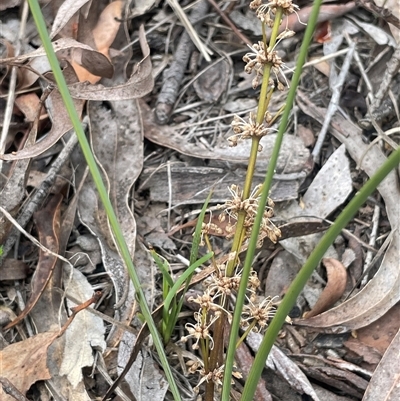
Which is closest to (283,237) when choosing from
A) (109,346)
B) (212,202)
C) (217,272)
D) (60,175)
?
(212,202)

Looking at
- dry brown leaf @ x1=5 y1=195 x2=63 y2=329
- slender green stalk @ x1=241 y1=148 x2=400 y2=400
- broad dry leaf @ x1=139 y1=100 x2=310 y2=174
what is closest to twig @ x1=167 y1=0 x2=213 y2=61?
broad dry leaf @ x1=139 y1=100 x2=310 y2=174

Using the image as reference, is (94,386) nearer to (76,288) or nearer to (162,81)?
(76,288)

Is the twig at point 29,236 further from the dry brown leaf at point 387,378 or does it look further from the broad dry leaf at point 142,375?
the dry brown leaf at point 387,378

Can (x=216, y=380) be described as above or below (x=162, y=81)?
below

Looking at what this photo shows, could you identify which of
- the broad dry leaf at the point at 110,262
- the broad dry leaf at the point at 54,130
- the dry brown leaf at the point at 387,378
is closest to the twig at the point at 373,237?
the dry brown leaf at the point at 387,378

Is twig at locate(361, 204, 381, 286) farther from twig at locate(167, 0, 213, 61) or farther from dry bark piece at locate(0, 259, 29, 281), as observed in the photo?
dry bark piece at locate(0, 259, 29, 281)

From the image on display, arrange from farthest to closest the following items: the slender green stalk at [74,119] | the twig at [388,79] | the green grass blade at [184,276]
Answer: the twig at [388,79] < the green grass blade at [184,276] < the slender green stalk at [74,119]

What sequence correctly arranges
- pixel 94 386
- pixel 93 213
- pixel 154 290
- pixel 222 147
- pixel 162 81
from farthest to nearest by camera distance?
pixel 162 81
pixel 222 147
pixel 93 213
pixel 154 290
pixel 94 386
